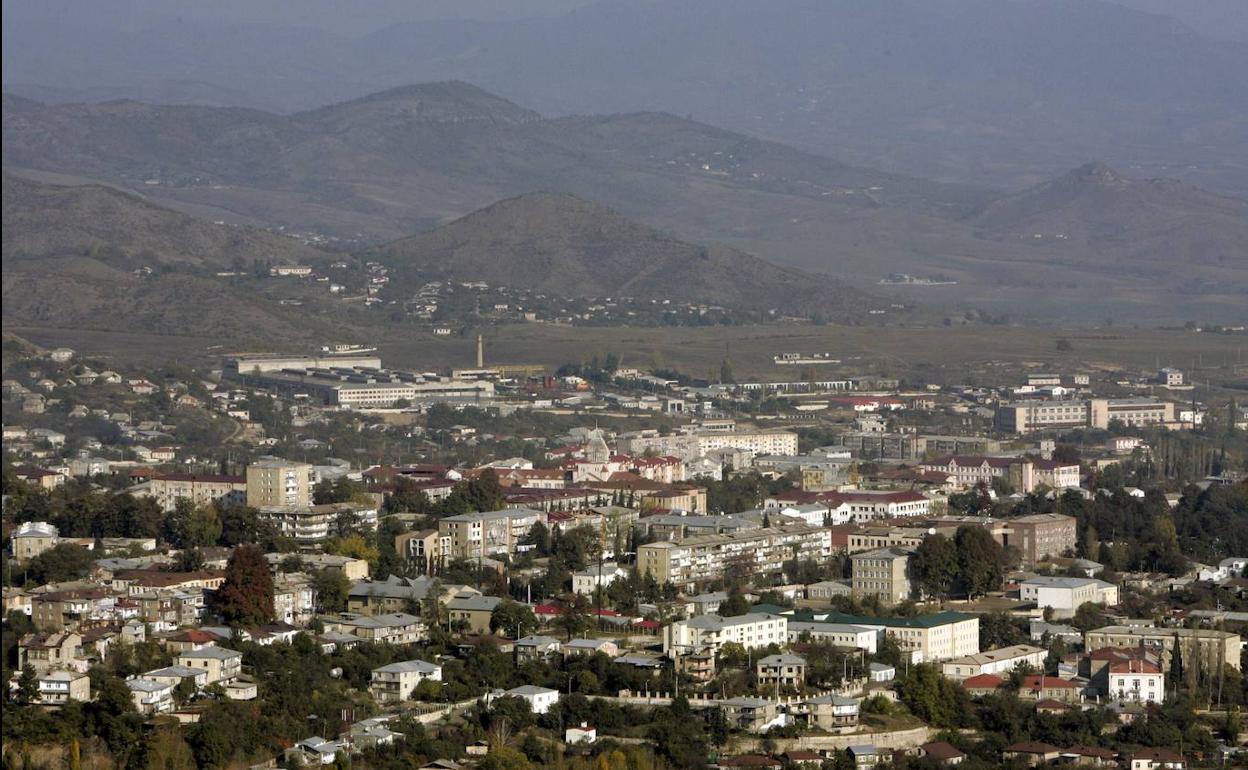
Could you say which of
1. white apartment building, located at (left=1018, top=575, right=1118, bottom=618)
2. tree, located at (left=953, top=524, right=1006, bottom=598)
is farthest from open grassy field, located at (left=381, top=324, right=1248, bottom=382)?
white apartment building, located at (left=1018, top=575, right=1118, bottom=618)

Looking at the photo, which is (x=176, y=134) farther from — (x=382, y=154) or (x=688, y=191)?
(x=688, y=191)

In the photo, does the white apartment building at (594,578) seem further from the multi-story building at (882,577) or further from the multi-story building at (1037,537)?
the multi-story building at (1037,537)

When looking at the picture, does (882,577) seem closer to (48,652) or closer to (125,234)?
(48,652)

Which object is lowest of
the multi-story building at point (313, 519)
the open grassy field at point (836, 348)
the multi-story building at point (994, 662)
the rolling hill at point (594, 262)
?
the multi-story building at point (994, 662)

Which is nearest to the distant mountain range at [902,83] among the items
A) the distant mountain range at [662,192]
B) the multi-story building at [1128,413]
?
the distant mountain range at [662,192]

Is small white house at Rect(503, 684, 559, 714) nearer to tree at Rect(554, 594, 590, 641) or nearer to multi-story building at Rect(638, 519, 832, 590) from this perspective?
tree at Rect(554, 594, 590, 641)

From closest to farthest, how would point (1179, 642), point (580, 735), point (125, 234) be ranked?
point (580, 735) → point (1179, 642) → point (125, 234)

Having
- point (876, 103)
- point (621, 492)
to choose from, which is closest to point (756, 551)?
Answer: point (621, 492)

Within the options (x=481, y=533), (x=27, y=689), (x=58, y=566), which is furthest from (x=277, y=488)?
(x=27, y=689)

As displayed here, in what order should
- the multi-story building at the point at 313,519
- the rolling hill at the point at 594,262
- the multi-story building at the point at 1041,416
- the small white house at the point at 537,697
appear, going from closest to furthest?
the small white house at the point at 537,697
the multi-story building at the point at 313,519
the multi-story building at the point at 1041,416
the rolling hill at the point at 594,262
